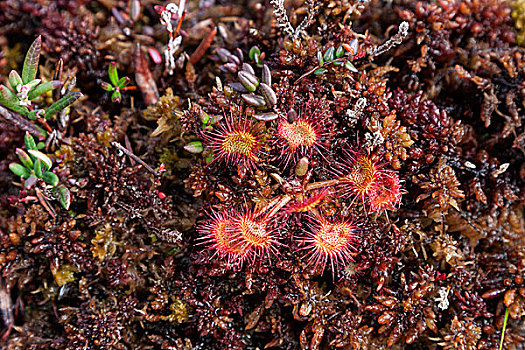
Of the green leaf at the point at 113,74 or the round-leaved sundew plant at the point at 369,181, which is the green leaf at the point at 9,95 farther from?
the round-leaved sundew plant at the point at 369,181

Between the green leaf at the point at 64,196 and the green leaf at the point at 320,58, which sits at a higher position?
the green leaf at the point at 320,58

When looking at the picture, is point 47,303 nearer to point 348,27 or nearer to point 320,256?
point 320,256

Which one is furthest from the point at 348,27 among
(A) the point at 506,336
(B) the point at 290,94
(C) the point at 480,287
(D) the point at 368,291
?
(A) the point at 506,336

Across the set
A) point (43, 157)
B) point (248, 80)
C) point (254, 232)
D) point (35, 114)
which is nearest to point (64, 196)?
point (43, 157)

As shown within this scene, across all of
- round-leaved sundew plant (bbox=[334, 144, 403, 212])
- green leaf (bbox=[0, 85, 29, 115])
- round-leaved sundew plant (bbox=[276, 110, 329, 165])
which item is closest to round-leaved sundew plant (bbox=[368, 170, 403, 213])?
round-leaved sundew plant (bbox=[334, 144, 403, 212])

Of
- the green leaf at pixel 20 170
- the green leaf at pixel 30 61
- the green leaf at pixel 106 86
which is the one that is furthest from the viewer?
the green leaf at pixel 106 86

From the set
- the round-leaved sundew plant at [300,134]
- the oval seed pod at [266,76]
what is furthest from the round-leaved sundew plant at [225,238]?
the oval seed pod at [266,76]
